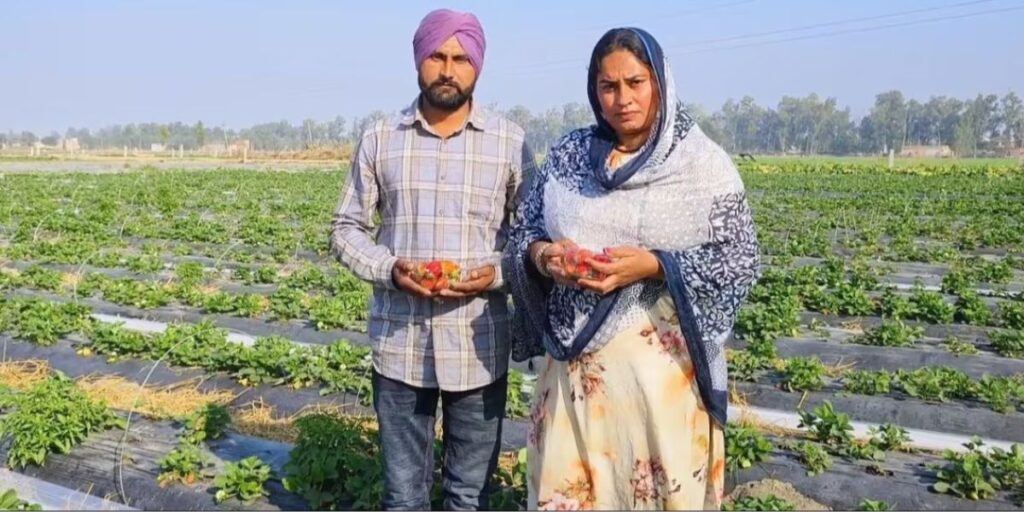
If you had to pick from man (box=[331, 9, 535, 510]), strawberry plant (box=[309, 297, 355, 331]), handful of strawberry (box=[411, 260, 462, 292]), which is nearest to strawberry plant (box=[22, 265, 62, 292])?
strawberry plant (box=[309, 297, 355, 331])

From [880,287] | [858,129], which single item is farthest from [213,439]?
[858,129]

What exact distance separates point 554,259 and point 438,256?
0.50m

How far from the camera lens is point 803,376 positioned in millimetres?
5031

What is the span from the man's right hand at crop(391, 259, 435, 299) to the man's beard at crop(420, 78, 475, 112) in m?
0.44

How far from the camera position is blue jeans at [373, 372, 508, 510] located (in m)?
2.66

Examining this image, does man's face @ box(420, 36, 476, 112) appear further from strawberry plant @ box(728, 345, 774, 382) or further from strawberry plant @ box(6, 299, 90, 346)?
strawberry plant @ box(6, 299, 90, 346)

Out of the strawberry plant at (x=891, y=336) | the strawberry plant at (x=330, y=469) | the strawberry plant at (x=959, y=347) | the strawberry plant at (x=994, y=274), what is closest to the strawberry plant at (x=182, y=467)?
the strawberry plant at (x=330, y=469)

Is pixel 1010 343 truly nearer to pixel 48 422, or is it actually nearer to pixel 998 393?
pixel 998 393

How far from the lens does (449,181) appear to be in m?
2.56

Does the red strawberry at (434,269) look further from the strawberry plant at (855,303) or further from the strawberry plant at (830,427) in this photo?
the strawberry plant at (855,303)

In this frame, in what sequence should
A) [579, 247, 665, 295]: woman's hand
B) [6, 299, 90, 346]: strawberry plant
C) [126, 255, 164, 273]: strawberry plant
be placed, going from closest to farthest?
[579, 247, 665, 295]: woman's hand < [6, 299, 90, 346]: strawberry plant < [126, 255, 164, 273]: strawberry plant

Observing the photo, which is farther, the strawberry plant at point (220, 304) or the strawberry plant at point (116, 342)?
the strawberry plant at point (220, 304)

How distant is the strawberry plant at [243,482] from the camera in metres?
3.55

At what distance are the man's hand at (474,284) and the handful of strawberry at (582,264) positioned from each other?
406 millimetres
